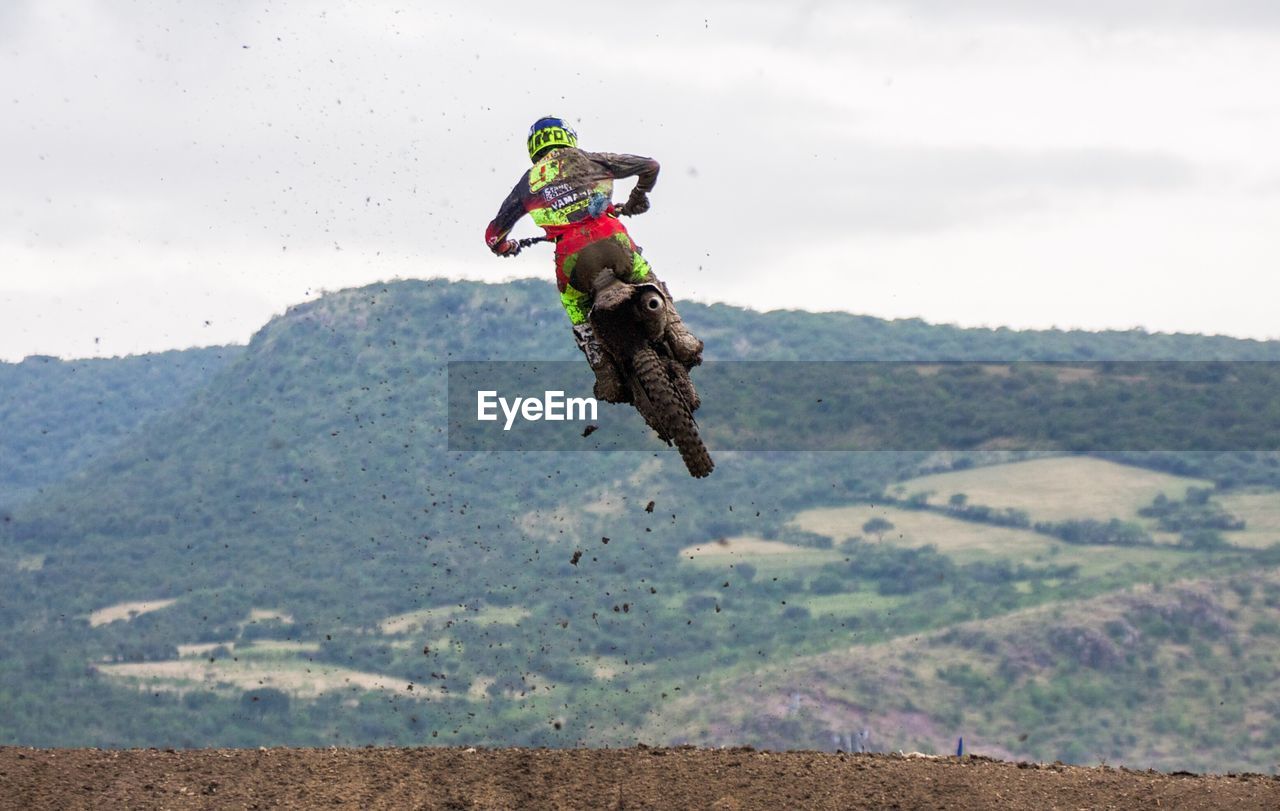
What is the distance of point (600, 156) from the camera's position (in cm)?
1991

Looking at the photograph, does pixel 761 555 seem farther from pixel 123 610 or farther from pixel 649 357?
pixel 649 357

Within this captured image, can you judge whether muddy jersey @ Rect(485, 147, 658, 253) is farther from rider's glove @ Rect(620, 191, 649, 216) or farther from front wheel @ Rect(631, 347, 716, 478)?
front wheel @ Rect(631, 347, 716, 478)

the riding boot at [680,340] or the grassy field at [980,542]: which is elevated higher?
the riding boot at [680,340]

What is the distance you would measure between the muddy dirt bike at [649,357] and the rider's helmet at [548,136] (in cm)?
180

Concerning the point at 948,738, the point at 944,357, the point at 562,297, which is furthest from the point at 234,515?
the point at 562,297

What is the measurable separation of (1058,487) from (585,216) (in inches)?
4123

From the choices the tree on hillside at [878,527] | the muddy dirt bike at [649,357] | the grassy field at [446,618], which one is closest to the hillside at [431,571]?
the grassy field at [446,618]

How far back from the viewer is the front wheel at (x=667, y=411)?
61.6ft

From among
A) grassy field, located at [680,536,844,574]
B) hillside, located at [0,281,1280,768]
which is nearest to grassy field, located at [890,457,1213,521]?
hillside, located at [0,281,1280,768]

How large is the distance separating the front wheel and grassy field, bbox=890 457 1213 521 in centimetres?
9951

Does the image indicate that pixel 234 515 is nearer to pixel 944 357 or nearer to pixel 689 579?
pixel 689 579

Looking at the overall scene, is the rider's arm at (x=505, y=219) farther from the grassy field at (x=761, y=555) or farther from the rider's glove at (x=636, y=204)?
the grassy field at (x=761, y=555)

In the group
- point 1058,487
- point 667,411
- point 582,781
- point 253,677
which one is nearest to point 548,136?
point 667,411

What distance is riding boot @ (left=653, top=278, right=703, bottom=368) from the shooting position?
19266 mm
